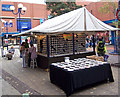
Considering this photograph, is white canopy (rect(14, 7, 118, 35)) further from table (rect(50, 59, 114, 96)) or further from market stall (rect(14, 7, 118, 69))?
table (rect(50, 59, 114, 96))

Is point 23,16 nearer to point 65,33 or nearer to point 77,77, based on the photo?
point 65,33

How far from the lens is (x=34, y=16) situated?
41.2 metres

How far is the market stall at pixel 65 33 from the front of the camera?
6516 mm

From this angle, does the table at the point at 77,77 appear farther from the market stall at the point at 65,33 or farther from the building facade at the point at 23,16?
the building facade at the point at 23,16

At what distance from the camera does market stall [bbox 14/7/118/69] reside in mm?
6516

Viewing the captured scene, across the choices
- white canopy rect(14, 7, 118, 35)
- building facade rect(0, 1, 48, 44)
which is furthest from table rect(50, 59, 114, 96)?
building facade rect(0, 1, 48, 44)

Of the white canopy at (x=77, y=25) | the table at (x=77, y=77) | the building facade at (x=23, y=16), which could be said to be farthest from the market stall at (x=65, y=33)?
the building facade at (x=23, y=16)

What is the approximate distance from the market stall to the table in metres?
2.18

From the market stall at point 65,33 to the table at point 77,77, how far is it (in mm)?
2175

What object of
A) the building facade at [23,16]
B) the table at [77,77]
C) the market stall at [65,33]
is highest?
the building facade at [23,16]

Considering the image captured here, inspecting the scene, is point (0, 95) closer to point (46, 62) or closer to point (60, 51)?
point (46, 62)

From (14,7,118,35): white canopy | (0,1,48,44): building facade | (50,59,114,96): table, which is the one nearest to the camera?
(50,59,114,96): table

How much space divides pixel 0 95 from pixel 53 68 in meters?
2.15

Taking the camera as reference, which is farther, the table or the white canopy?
the white canopy
